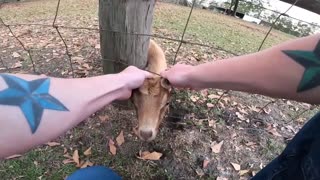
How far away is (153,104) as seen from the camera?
7.55 ft

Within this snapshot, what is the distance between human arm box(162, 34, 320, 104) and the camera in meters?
1.40

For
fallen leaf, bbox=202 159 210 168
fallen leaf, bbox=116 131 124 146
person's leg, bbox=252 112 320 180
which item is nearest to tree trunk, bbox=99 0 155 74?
fallen leaf, bbox=116 131 124 146

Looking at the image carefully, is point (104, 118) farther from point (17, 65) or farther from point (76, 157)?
point (17, 65)

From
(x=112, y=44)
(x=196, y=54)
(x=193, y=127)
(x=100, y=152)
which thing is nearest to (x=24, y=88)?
(x=112, y=44)

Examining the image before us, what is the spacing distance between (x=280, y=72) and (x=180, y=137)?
67.4 inches

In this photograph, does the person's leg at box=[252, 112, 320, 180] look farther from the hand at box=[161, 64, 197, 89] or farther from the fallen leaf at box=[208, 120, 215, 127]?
the fallen leaf at box=[208, 120, 215, 127]

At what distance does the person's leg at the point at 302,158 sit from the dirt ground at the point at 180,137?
132 cm

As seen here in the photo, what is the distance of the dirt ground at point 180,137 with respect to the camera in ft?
9.46

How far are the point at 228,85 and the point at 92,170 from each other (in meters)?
1.11

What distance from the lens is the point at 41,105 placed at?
59.0 inches

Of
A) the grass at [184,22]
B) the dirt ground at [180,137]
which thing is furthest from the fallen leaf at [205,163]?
the grass at [184,22]

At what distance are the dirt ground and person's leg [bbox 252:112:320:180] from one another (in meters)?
1.32

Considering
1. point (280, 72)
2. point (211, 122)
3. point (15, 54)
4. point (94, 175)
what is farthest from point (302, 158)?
point (15, 54)

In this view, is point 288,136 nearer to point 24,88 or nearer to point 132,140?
point 132,140
